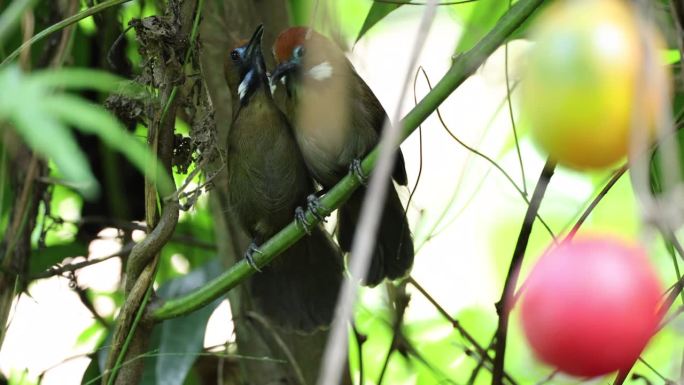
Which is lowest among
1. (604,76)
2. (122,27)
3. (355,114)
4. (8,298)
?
(604,76)

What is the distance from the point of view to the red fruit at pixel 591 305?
71 cm

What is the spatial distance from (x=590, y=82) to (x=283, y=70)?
197cm

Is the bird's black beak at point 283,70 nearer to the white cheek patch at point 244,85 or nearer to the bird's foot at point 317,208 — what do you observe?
the white cheek patch at point 244,85

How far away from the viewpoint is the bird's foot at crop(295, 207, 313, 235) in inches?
69.5

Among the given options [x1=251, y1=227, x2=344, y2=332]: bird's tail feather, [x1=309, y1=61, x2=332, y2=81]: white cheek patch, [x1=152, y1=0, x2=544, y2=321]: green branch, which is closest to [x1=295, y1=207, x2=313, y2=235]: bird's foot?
[x1=152, y1=0, x2=544, y2=321]: green branch

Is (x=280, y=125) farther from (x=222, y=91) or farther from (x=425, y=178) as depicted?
(x=425, y=178)

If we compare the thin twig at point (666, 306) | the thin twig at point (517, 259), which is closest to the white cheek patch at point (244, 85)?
the thin twig at point (517, 259)

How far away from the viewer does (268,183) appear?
2676 mm

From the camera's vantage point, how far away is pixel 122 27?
2.51m

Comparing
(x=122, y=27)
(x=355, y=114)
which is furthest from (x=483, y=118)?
(x=122, y=27)

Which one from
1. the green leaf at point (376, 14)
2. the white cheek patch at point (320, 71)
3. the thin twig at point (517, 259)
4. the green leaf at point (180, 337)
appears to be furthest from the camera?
the white cheek patch at point (320, 71)

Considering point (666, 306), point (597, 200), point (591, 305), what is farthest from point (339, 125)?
point (591, 305)

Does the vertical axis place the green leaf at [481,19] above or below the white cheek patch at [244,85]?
below

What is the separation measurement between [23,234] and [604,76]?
1.91 m
